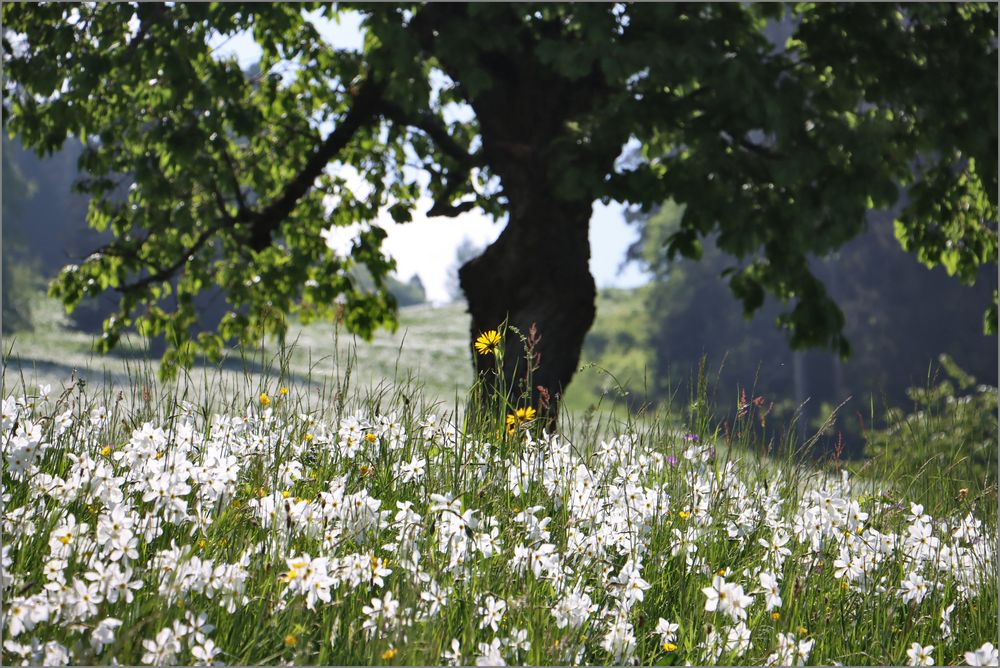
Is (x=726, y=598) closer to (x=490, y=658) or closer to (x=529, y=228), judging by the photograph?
(x=490, y=658)

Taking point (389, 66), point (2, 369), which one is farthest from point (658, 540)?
point (389, 66)

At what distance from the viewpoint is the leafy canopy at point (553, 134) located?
781 centimetres

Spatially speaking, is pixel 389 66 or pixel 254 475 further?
pixel 389 66

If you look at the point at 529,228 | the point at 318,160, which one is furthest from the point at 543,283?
the point at 318,160

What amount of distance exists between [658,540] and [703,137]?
4.87 meters

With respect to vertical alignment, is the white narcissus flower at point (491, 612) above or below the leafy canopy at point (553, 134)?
below

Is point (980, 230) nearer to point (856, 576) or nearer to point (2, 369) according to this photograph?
point (856, 576)

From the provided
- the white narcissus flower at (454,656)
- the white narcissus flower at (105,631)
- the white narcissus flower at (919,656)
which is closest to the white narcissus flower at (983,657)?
the white narcissus flower at (919,656)

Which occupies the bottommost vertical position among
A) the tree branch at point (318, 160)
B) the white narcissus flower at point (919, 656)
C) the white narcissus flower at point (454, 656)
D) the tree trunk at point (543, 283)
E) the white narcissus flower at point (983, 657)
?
the white narcissus flower at point (454, 656)

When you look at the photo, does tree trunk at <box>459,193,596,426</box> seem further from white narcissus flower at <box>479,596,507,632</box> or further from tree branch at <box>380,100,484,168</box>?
white narcissus flower at <box>479,596,507,632</box>

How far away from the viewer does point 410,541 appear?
3037 millimetres

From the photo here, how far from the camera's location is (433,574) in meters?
2.95

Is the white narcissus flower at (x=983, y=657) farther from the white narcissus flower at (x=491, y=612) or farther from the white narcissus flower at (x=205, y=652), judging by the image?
the white narcissus flower at (x=205, y=652)

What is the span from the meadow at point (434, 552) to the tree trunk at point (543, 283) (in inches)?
164
